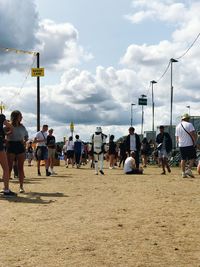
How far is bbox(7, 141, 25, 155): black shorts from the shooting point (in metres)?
10.9

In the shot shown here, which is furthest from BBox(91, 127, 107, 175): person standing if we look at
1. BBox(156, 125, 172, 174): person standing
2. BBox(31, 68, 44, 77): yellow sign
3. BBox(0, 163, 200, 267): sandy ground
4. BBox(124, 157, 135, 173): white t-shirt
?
BBox(31, 68, 44, 77): yellow sign

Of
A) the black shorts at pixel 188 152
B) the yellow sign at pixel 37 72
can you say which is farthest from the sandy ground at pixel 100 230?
the yellow sign at pixel 37 72

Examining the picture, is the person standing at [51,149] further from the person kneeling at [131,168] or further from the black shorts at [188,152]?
the black shorts at [188,152]

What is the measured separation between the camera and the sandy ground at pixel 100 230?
4.82 metres

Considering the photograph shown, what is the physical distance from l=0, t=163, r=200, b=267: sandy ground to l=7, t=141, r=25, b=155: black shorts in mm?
1059

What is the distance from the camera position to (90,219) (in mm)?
7070

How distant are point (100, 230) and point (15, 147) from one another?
5.12m

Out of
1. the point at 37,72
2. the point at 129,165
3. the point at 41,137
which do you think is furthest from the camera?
the point at 37,72

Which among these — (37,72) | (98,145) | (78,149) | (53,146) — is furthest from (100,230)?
(37,72)

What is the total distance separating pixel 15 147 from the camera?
1098cm

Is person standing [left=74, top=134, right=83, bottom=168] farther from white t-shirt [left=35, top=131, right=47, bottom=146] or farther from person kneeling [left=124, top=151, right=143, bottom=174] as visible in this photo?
white t-shirt [left=35, top=131, right=47, bottom=146]

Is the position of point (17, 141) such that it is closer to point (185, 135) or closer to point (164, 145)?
point (185, 135)

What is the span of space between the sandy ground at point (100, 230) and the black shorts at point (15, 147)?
3.47 feet

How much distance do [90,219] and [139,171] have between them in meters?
11.3
